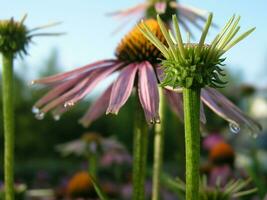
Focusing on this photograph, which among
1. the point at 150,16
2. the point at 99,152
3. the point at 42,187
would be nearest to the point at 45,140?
the point at 42,187

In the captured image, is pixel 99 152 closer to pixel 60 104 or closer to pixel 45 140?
pixel 60 104

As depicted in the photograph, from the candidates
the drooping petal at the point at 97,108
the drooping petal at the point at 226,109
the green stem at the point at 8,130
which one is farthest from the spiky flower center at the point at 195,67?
the drooping petal at the point at 97,108

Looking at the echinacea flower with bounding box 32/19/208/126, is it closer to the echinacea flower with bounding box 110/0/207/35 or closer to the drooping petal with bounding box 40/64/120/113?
the drooping petal with bounding box 40/64/120/113

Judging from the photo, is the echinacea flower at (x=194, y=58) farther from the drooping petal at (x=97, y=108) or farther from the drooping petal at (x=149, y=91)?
the drooping petal at (x=97, y=108)

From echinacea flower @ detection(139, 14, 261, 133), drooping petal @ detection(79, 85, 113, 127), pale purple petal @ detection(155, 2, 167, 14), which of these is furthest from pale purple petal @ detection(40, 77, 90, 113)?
pale purple petal @ detection(155, 2, 167, 14)

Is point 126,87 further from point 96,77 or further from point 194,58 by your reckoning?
point 194,58

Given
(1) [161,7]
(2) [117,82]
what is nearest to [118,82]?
(2) [117,82]
